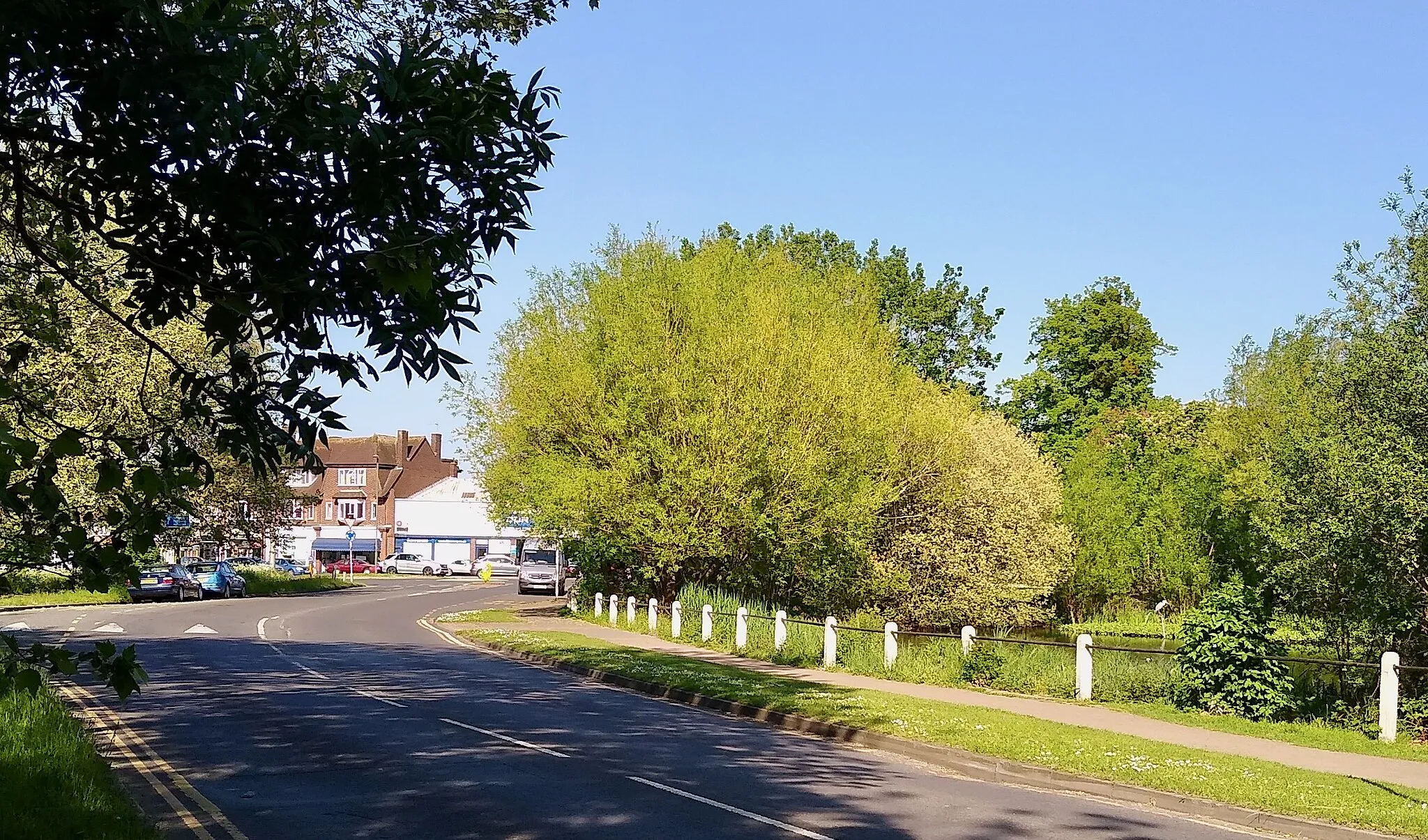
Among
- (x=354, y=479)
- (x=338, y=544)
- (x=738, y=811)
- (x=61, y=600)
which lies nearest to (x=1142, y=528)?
(x=61, y=600)

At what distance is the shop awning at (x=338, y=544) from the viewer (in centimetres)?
12032

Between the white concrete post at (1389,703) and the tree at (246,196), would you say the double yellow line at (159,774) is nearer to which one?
the tree at (246,196)

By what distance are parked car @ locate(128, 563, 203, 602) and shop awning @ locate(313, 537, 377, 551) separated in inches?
2569

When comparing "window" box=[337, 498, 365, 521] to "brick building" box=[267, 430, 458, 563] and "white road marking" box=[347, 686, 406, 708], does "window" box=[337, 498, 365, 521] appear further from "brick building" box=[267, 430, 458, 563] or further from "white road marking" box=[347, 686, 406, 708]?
"white road marking" box=[347, 686, 406, 708]

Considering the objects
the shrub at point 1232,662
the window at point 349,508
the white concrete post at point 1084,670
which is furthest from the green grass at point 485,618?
the window at point 349,508

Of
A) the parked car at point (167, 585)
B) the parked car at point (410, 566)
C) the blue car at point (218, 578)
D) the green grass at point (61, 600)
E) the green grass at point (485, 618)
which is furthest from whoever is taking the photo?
the parked car at point (410, 566)

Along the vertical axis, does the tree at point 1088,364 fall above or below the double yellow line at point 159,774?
above

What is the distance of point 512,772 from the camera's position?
1301 centimetres

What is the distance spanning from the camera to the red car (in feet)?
354

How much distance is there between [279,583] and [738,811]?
58.1 metres

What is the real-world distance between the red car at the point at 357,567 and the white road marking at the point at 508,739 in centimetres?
9207

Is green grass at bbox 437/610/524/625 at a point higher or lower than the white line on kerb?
lower

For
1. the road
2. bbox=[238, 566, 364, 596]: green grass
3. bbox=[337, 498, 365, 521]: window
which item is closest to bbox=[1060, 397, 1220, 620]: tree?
the road

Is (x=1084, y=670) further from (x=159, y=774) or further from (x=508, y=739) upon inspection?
(x=159, y=774)
